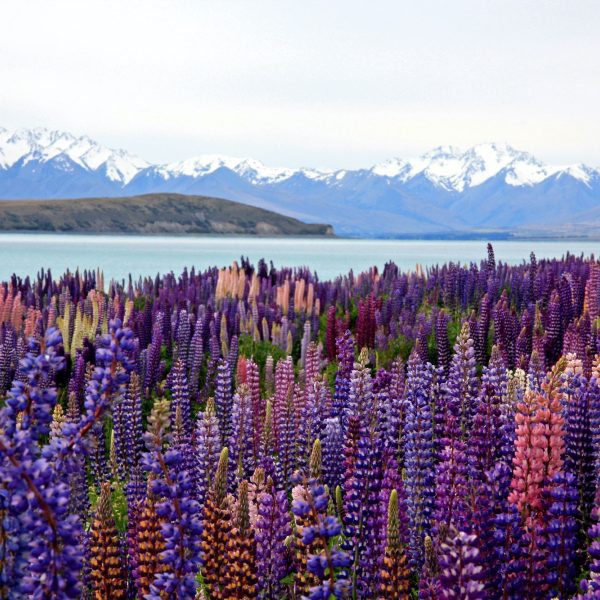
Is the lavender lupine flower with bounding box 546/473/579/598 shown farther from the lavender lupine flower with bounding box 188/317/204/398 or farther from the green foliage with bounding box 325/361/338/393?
the lavender lupine flower with bounding box 188/317/204/398

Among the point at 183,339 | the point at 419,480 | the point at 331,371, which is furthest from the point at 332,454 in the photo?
the point at 183,339

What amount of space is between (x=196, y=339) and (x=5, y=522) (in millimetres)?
13992

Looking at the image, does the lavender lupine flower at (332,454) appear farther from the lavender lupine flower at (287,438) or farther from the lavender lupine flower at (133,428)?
the lavender lupine flower at (133,428)

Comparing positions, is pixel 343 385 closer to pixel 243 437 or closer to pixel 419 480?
pixel 243 437

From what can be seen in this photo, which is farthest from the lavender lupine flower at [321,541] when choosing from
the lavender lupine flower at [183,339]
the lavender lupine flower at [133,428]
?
the lavender lupine flower at [183,339]

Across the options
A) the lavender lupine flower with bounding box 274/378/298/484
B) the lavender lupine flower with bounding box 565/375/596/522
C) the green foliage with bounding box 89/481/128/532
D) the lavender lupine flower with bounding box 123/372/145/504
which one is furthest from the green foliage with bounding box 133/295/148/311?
the lavender lupine flower with bounding box 565/375/596/522

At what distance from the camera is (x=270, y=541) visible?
5246 millimetres

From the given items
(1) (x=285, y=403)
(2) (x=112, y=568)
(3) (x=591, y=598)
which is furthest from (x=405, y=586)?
(1) (x=285, y=403)

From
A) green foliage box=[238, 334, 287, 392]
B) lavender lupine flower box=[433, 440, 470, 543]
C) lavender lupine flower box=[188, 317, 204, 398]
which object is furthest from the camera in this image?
green foliage box=[238, 334, 287, 392]

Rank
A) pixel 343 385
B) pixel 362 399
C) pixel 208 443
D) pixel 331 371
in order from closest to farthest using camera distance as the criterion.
Answer: pixel 362 399
pixel 208 443
pixel 343 385
pixel 331 371

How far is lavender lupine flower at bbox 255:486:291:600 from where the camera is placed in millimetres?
5223

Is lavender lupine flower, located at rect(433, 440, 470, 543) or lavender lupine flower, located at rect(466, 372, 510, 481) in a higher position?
lavender lupine flower, located at rect(466, 372, 510, 481)

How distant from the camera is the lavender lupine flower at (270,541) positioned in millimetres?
5223

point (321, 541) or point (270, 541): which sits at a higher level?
point (321, 541)
